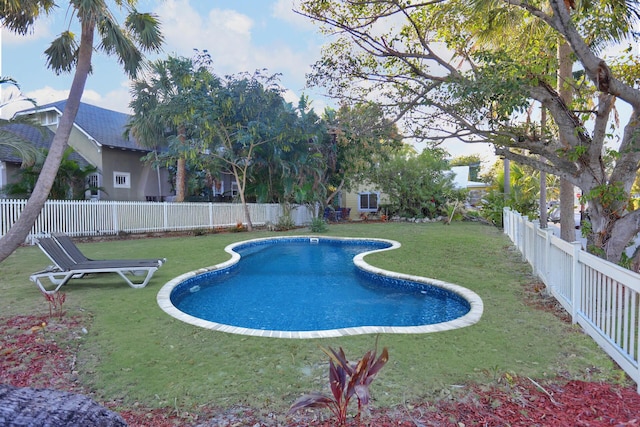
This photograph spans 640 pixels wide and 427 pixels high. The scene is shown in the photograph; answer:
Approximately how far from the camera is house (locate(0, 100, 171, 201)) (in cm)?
A: 1853

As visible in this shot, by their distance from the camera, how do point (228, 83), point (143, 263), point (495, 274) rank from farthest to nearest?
point (228, 83)
point (495, 274)
point (143, 263)

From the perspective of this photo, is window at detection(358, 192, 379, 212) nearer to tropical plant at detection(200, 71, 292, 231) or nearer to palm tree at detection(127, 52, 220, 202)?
tropical plant at detection(200, 71, 292, 231)

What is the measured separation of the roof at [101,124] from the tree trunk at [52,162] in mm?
11711

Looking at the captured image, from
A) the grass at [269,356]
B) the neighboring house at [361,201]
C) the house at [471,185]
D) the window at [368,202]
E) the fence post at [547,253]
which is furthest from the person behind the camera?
the window at [368,202]

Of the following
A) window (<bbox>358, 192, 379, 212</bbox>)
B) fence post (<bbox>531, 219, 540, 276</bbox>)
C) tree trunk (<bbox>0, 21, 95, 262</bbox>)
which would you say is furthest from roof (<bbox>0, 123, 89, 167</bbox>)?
fence post (<bbox>531, 219, 540, 276</bbox>)

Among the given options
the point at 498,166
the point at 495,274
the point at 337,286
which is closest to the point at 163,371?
the point at 337,286

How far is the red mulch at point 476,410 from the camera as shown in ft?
8.92

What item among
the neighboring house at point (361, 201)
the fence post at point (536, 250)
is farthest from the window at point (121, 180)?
the fence post at point (536, 250)

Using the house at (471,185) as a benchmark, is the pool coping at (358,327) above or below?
below

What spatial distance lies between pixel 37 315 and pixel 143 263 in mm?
2109

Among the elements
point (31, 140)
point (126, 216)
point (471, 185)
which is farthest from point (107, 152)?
point (471, 185)

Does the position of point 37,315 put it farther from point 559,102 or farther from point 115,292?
point 559,102

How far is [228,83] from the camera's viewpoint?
16156 millimetres

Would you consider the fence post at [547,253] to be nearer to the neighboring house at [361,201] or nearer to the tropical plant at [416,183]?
the tropical plant at [416,183]
